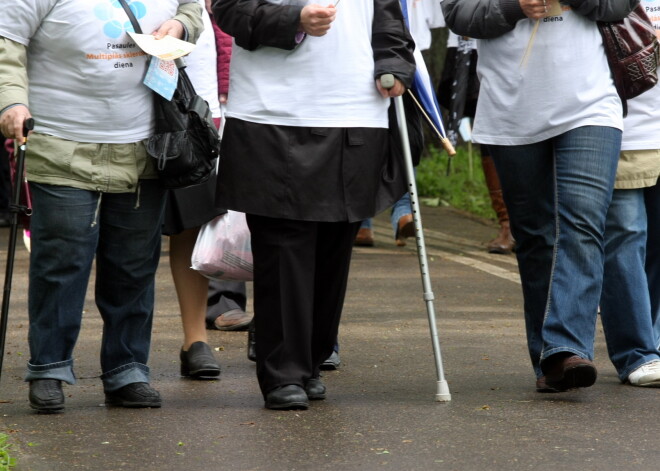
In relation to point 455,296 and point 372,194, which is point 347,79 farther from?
point 455,296

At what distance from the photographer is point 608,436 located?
15.0 feet

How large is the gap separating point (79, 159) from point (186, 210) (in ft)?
3.50

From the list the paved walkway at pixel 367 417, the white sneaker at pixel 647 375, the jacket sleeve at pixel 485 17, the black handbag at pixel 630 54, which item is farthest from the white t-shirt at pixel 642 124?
the paved walkway at pixel 367 417

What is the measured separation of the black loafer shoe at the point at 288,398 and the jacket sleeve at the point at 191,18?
130 centimetres

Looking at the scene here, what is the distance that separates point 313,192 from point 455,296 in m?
3.42

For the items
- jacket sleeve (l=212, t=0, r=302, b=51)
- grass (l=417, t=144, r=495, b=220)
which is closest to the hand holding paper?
jacket sleeve (l=212, t=0, r=302, b=51)

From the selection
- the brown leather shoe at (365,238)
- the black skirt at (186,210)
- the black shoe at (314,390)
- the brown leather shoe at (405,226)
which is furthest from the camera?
the brown leather shoe at (365,238)

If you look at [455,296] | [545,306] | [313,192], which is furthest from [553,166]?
[455,296]

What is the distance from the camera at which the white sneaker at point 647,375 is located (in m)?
5.43

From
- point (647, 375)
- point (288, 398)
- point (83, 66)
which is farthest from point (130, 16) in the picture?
point (647, 375)

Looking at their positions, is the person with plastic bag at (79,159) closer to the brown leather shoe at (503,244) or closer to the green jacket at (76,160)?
the green jacket at (76,160)

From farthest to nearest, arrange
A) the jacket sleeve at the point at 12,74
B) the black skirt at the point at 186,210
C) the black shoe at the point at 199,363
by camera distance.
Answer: the black skirt at the point at 186,210
the black shoe at the point at 199,363
the jacket sleeve at the point at 12,74

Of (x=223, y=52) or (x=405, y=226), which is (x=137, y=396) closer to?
(x=223, y=52)

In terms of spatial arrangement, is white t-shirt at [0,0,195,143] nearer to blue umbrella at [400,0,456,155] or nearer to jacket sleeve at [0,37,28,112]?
jacket sleeve at [0,37,28,112]
